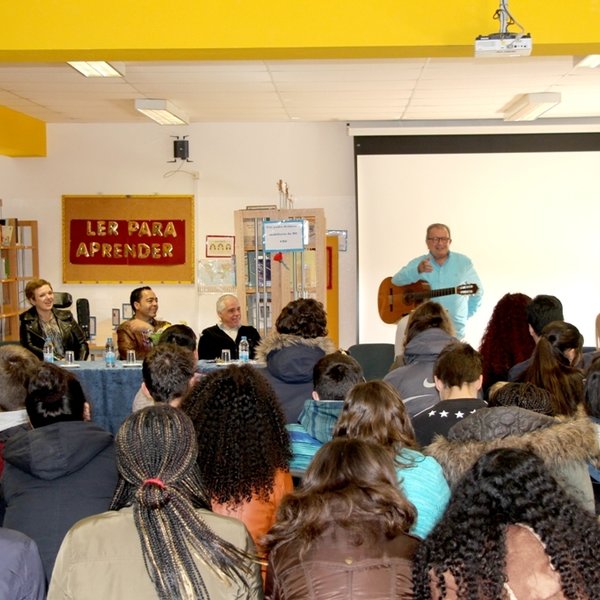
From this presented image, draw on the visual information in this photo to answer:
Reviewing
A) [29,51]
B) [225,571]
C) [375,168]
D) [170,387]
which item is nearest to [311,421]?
[170,387]

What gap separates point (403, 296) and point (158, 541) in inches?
260

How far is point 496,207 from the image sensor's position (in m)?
10.1

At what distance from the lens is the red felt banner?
1037cm

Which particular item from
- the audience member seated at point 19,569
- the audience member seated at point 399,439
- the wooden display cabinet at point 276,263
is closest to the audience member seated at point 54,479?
the audience member seated at point 19,569

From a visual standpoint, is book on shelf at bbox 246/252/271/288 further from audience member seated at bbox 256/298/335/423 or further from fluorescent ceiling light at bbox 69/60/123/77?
audience member seated at bbox 256/298/335/423

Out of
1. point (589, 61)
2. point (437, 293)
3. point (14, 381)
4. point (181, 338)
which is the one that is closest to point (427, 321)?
point (181, 338)

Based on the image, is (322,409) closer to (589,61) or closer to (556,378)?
(556,378)

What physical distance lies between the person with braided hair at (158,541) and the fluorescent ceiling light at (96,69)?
488 centimetres

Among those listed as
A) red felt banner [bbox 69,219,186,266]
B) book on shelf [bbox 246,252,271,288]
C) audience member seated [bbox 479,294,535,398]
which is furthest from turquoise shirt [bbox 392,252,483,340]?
red felt banner [bbox 69,219,186,266]

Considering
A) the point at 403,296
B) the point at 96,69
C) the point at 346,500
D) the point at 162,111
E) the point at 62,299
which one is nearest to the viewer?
the point at 346,500

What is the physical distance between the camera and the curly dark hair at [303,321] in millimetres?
5414

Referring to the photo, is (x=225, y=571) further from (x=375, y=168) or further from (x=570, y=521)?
(x=375, y=168)

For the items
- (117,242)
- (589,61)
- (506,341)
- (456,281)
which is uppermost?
(589,61)

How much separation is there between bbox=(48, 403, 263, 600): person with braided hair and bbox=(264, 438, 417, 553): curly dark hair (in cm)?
12
